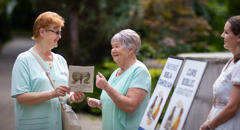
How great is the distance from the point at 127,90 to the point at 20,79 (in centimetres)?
107

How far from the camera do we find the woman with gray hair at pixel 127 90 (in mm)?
3225

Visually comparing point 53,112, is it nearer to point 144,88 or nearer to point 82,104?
point 144,88

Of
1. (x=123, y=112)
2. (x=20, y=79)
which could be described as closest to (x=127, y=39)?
(x=123, y=112)

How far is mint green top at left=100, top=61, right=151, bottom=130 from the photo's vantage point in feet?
10.9

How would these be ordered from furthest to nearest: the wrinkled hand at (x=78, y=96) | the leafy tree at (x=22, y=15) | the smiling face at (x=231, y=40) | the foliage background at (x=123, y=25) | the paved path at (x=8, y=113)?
the leafy tree at (x=22, y=15) → the foliage background at (x=123, y=25) → the paved path at (x=8, y=113) → the wrinkled hand at (x=78, y=96) → the smiling face at (x=231, y=40)

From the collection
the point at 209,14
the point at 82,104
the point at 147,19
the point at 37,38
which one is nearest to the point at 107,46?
the point at 147,19

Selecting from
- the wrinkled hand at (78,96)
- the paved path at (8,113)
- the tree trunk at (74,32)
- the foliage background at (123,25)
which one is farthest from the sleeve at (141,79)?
the tree trunk at (74,32)

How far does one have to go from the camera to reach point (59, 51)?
14.4m

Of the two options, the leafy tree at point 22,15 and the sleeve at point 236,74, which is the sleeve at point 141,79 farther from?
the leafy tree at point 22,15

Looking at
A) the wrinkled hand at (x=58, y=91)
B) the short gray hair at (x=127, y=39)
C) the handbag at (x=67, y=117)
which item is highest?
the short gray hair at (x=127, y=39)

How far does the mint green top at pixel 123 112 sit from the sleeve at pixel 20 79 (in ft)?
2.64

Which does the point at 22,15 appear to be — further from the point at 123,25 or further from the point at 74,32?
the point at 123,25

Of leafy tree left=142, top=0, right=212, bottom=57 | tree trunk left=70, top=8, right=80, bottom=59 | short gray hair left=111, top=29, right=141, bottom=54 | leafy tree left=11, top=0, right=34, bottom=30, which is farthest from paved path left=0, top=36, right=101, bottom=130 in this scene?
leafy tree left=11, top=0, right=34, bottom=30

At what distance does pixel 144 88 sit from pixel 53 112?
0.99 m
